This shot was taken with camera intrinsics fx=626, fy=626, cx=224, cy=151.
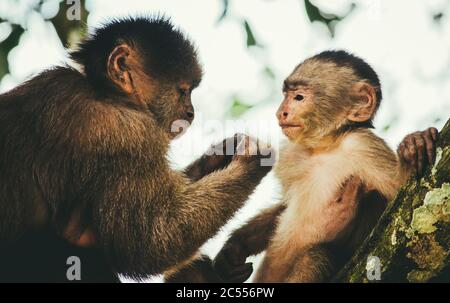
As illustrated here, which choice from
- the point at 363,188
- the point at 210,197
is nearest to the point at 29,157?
the point at 210,197

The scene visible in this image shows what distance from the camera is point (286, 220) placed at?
587 cm

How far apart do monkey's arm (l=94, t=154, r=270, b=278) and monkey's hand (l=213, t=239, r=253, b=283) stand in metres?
0.48

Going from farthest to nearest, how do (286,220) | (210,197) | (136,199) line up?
(286,220) < (210,197) < (136,199)

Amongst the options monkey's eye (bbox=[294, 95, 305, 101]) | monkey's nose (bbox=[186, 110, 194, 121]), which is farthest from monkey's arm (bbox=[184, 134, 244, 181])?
monkey's eye (bbox=[294, 95, 305, 101])

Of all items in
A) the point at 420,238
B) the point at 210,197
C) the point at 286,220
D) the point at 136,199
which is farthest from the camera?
the point at 286,220

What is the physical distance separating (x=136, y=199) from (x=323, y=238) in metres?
1.65

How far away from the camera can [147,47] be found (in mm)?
5750

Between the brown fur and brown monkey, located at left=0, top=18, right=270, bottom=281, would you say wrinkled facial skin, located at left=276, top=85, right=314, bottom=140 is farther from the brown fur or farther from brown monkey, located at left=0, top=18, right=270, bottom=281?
brown monkey, located at left=0, top=18, right=270, bottom=281

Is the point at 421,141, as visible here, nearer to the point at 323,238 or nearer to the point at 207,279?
the point at 323,238

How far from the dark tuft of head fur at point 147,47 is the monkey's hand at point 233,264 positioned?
1656 mm

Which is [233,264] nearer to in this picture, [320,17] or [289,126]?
[289,126]

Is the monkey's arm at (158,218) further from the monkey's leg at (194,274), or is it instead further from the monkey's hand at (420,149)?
the monkey's hand at (420,149)

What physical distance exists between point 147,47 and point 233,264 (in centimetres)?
213
